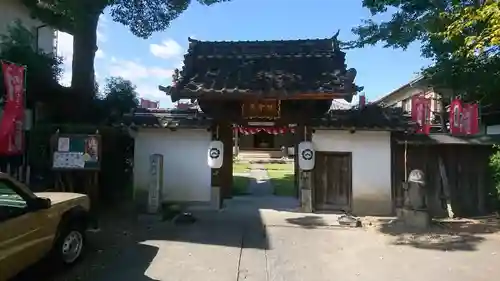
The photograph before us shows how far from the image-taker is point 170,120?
12445mm

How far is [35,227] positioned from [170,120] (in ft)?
23.8

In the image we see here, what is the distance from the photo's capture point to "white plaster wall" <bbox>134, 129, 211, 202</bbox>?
1248 centimetres

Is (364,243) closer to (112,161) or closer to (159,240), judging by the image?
(159,240)

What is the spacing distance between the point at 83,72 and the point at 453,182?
40.8ft

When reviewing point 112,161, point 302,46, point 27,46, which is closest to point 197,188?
point 112,161

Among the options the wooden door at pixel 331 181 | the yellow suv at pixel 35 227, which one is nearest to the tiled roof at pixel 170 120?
the wooden door at pixel 331 181

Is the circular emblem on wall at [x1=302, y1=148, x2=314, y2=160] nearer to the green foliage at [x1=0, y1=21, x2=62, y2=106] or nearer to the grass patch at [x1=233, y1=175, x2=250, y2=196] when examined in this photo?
the grass patch at [x1=233, y1=175, x2=250, y2=196]

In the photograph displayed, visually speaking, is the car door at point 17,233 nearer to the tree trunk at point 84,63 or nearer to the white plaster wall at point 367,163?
the white plaster wall at point 367,163

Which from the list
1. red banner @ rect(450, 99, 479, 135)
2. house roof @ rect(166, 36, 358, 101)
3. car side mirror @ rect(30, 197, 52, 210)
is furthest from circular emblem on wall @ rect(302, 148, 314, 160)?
car side mirror @ rect(30, 197, 52, 210)

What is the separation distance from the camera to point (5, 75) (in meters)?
9.50

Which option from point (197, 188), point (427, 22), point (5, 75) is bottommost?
point (197, 188)

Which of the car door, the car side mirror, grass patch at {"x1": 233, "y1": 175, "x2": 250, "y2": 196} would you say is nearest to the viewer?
the car door

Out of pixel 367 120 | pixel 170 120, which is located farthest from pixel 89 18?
pixel 367 120

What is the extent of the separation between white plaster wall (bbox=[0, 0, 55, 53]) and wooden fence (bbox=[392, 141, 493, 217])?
14.8 meters
